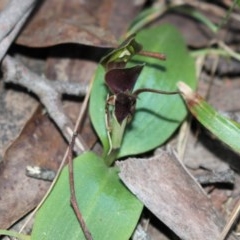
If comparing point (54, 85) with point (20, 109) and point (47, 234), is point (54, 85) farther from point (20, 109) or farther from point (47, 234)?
point (47, 234)

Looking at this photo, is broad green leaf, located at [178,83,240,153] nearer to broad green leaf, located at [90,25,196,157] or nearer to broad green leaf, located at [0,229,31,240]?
broad green leaf, located at [90,25,196,157]

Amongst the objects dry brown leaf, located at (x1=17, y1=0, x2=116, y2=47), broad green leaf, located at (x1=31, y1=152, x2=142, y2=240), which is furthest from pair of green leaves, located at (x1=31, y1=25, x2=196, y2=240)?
dry brown leaf, located at (x1=17, y1=0, x2=116, y2=47)

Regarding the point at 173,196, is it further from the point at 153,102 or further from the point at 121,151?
the point at 153,102

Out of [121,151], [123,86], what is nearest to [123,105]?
[123,86]

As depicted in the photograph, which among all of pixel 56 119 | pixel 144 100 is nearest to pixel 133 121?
pixel 144 100

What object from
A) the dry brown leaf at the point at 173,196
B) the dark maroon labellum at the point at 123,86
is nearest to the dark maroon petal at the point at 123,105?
the dark maroon labellum at the point at 123,86

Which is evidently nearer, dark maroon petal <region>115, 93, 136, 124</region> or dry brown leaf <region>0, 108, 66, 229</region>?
dark maroon petal <region>115, 93, 136, 124</region>
